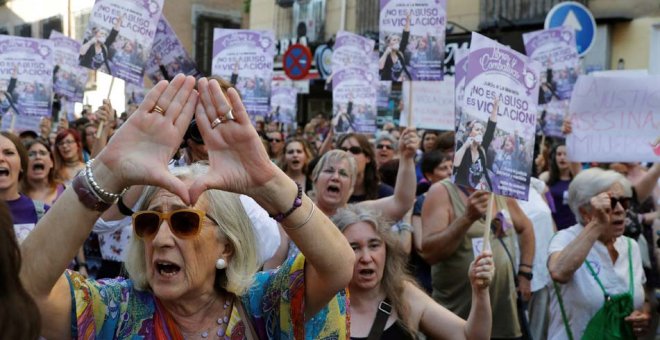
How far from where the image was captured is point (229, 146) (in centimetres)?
218

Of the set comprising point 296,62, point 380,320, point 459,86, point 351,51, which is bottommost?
point 380,320

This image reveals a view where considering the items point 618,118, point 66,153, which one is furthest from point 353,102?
point 618,118

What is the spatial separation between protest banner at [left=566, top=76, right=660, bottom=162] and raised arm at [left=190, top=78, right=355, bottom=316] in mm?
4081

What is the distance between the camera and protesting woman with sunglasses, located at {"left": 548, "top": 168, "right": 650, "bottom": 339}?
14.8ft

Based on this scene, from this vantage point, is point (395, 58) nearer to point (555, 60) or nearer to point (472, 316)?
point (555, 60)

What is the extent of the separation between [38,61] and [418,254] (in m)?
5.28

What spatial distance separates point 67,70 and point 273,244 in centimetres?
935

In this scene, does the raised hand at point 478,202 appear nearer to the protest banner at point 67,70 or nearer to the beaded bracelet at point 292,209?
the beaded bracelet at point 292,209

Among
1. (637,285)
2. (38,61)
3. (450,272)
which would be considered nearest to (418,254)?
(450,272)

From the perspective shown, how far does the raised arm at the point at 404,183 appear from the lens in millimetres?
5586

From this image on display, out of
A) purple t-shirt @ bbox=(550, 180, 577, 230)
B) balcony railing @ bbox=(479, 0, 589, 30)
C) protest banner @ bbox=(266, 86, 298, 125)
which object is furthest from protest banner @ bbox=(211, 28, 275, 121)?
balcony railing @ bbox=(479, 0, 589, 30)

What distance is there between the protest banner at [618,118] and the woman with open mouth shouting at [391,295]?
259 centimetres

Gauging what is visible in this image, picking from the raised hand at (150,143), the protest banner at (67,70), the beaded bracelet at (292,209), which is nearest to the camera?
the raised hand at (150,143)

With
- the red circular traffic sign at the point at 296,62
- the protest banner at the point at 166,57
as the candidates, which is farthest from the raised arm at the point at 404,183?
the red circular traffic sign at the point at 296,62
